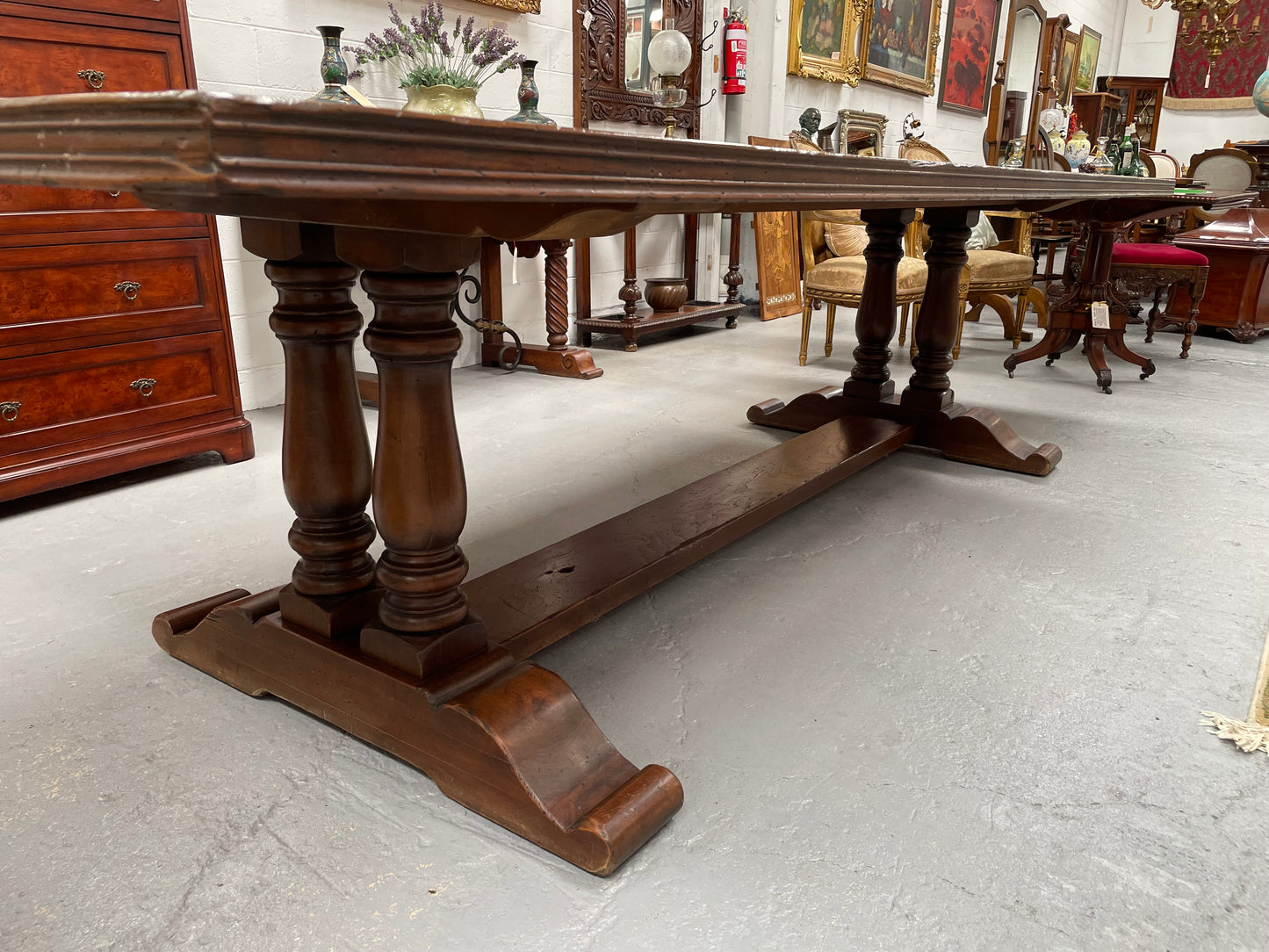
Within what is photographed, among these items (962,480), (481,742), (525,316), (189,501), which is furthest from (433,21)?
(481,742)

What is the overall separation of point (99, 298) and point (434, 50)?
1757mm

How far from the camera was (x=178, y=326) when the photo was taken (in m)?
2.30

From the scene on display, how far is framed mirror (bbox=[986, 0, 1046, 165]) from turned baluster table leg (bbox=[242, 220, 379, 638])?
323 inches

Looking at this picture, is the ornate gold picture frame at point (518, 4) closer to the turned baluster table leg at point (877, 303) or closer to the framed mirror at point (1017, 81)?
the turned baluster table leg at point (877, 303)

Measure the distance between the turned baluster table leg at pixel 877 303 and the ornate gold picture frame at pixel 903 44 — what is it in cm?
427

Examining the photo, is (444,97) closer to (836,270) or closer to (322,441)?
(836,270)

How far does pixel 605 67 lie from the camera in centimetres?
443

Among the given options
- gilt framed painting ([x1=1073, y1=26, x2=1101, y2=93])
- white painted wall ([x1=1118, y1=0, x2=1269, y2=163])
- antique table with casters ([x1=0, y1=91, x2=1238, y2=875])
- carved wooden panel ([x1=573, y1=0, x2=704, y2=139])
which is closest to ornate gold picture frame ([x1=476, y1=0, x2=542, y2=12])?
carved wooden panel ([x1=573, y1=0, x2=704, y2=139])

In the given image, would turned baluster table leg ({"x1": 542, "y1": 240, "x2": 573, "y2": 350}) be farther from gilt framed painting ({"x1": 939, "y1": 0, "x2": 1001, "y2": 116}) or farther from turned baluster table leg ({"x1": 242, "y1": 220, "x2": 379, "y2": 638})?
gilt framed painting ({"x1": 939, "y1": 0, "x2": 1001, "y2": 116})

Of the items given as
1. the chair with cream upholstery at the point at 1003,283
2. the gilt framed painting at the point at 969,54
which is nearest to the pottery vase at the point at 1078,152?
the chair with cream upholstery at the point at 1003,283

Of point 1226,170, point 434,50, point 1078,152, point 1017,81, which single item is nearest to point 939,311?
point 1078,152

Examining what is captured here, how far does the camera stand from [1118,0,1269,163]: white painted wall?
395 inches

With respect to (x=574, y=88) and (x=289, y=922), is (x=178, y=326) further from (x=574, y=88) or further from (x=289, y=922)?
(x=574, y=88)

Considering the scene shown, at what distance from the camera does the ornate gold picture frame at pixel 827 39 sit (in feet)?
17.6
